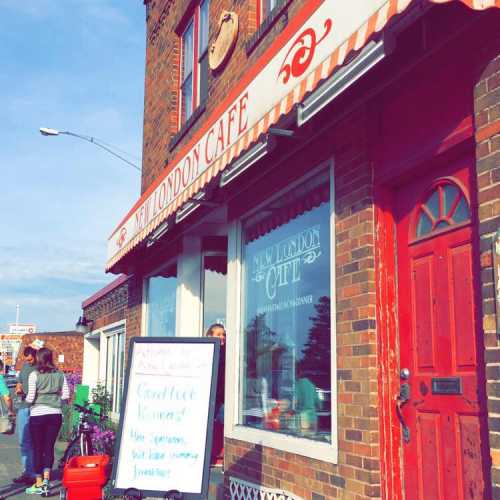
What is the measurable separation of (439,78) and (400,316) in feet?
4.90

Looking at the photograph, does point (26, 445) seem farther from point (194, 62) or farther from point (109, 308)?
point (194, 62)

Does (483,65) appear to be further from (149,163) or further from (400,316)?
(149,163)

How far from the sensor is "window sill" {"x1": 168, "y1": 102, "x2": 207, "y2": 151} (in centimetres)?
871

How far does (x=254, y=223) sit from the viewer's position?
6941mm

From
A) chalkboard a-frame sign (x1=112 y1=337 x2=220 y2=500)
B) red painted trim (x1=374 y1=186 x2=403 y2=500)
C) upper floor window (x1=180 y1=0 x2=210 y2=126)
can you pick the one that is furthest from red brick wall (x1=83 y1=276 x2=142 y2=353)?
red painted trim (x1=374 y1=186 x2=403 y2=500)

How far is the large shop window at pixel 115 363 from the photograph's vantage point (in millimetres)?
12984

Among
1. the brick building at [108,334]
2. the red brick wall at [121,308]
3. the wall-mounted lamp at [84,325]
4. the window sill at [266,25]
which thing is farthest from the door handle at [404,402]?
the wall-mounted lamp at [84,325]

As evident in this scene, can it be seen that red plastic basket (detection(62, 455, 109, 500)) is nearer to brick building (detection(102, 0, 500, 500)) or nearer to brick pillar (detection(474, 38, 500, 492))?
brick building (detection(102, 0, 500, 500))

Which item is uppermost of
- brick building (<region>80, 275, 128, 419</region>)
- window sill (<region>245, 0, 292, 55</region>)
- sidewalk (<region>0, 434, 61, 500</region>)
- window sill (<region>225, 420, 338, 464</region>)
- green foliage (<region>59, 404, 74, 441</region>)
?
window sill (<region>245, 0, 292, 55</region>)

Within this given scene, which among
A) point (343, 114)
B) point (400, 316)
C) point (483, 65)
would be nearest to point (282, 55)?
point (343, 114)

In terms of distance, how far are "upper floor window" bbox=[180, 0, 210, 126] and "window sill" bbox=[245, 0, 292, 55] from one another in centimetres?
173

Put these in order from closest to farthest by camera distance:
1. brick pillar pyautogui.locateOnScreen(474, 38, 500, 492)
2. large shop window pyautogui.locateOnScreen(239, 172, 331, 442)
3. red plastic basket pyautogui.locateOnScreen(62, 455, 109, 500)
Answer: brick pillar pyautogui.locateOnScreen(474, 38, 500, 492) → large shop window pyautogui.locateOnScreen(239, 172, 331, 442) → red plastic basket pyautogui.locateOnScreen(62, 455, 109, 500)

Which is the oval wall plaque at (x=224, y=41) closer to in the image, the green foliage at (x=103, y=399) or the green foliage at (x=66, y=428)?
the green foliage at (x=103, y=399)

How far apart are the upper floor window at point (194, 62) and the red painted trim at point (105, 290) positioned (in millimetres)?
3819
